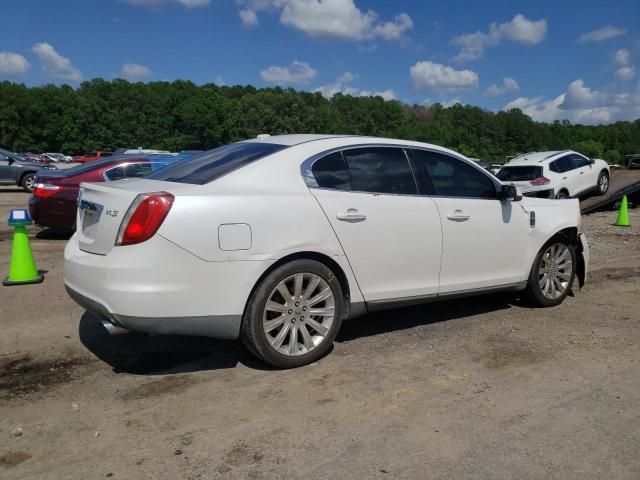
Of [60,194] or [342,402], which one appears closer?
[342,402]

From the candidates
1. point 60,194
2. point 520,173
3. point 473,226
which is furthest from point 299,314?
point 520,173

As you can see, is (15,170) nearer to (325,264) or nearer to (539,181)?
(539,181)

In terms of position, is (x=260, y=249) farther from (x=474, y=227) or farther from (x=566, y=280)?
(x=566, y=280)

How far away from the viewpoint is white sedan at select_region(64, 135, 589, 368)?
3621 mm

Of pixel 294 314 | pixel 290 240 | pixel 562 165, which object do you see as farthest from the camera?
pixel 562 165

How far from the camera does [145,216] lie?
3600mm

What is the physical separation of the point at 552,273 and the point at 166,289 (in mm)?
3952

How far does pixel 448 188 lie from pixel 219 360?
2.38m

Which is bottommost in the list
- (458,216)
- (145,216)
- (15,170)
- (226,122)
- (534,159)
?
(458,216)

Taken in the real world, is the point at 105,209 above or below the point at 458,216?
above

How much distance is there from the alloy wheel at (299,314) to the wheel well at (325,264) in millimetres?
118

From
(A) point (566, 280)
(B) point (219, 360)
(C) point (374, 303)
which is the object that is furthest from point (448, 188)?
(B) point (219, 360)

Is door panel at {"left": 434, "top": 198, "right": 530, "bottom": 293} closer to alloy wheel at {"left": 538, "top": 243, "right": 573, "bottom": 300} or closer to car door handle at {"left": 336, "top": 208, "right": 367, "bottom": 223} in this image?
alloy wheel at {"left": 538, "top": 243, "right": 573, "bottom": 300}

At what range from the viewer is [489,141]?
415ft
